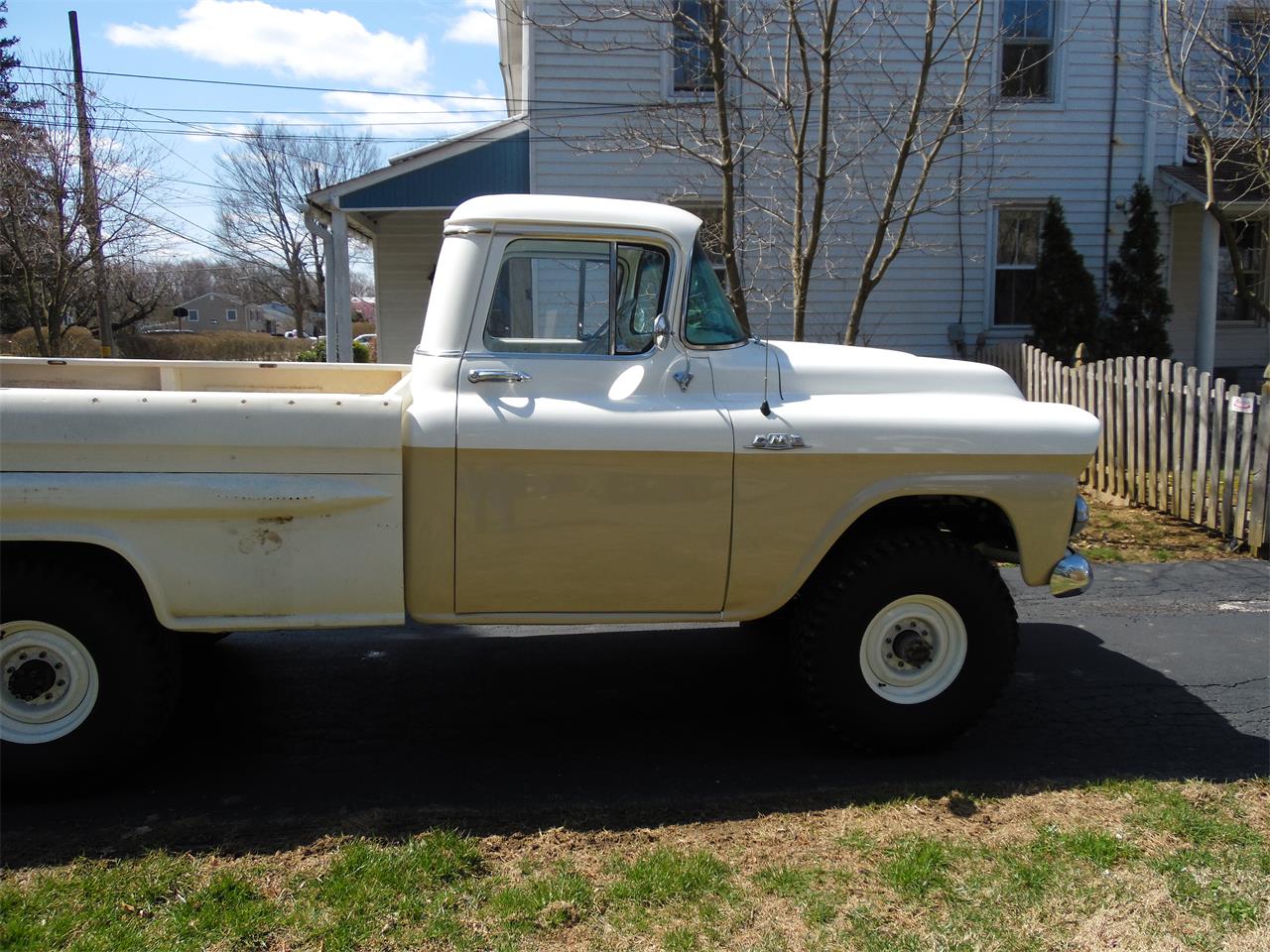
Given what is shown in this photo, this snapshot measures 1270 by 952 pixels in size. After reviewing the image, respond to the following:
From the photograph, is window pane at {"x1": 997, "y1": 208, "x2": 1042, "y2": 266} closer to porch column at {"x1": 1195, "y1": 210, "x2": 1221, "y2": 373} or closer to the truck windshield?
porch column at {"x1": 1195, "y1": 210, "x2": 1221, "y2": 373}

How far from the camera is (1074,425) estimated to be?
4156 millimetres

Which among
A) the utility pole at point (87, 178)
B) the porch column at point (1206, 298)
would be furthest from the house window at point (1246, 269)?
the utility pole at point (87, 178)

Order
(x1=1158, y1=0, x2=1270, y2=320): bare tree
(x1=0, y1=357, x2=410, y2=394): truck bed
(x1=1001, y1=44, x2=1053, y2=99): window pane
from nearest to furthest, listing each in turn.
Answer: (x1=0, y1=357, x2=410, y2=394): truck bed < (x1=1158, y1=0, x2=1270, y2=320): bare tree < (x1=1001, y1=44, x2=1053, y2=99): window pane

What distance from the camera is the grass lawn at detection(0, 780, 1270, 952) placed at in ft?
9.87

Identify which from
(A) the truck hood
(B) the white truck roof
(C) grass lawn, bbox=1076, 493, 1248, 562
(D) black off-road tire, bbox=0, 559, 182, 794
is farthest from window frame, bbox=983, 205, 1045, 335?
(D) black off-road tire, bbox=0, 559, 182, 794

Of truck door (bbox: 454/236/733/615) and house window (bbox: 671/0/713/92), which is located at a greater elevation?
house window (bbox: 671/0/713/92)

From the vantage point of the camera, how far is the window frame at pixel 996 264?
14211mm

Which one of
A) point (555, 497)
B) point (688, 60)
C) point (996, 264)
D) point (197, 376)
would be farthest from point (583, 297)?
point (996, 264)

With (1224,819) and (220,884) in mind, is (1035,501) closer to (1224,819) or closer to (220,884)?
(1224,819)

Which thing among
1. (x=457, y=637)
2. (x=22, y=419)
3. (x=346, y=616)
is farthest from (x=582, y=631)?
(x=22, y=419)

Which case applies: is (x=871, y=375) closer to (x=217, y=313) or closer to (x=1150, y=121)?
(x=1150, y=121)

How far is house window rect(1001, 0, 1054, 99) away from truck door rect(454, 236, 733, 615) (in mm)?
11579

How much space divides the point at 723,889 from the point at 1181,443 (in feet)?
21.9

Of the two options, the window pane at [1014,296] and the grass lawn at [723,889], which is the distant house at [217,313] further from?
the grass lawn at [723,889]
